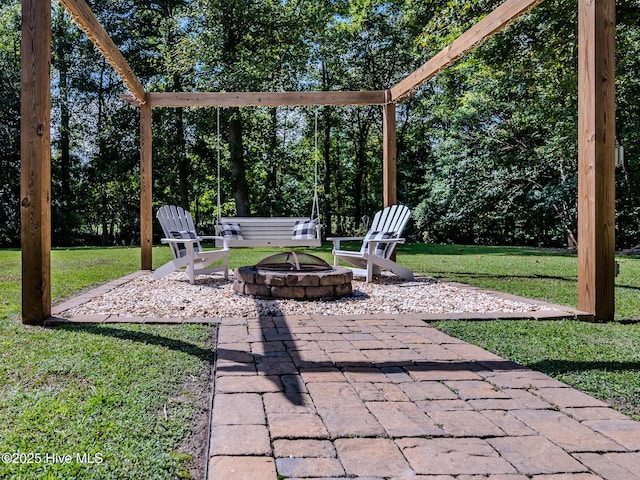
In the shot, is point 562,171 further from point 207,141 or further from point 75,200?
point 75,200

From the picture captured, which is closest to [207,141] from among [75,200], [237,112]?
[237,112]

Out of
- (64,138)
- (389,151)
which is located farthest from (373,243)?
(64,138)

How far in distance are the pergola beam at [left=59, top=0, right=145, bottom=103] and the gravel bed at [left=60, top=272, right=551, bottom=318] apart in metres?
2.16

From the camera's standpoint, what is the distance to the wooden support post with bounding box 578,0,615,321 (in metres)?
3.35

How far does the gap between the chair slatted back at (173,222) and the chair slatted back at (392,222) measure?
210cm

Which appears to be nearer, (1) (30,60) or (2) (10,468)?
(2) (10,468)

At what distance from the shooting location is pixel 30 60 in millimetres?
3320

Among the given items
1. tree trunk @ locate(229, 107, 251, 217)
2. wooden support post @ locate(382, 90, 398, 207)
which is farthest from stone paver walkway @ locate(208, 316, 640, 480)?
tree trunk @ locate(229, 107, 251, 217)

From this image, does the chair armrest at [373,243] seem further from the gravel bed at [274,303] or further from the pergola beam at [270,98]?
the pergola beam at [270,98]

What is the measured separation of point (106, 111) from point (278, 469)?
15320 mm

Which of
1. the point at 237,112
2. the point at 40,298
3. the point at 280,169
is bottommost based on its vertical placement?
the point at 40,298

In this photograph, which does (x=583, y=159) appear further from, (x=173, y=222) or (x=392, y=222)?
(x=173, y=222)

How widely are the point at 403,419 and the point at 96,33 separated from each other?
407cm

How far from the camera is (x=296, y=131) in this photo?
54.1 feet
